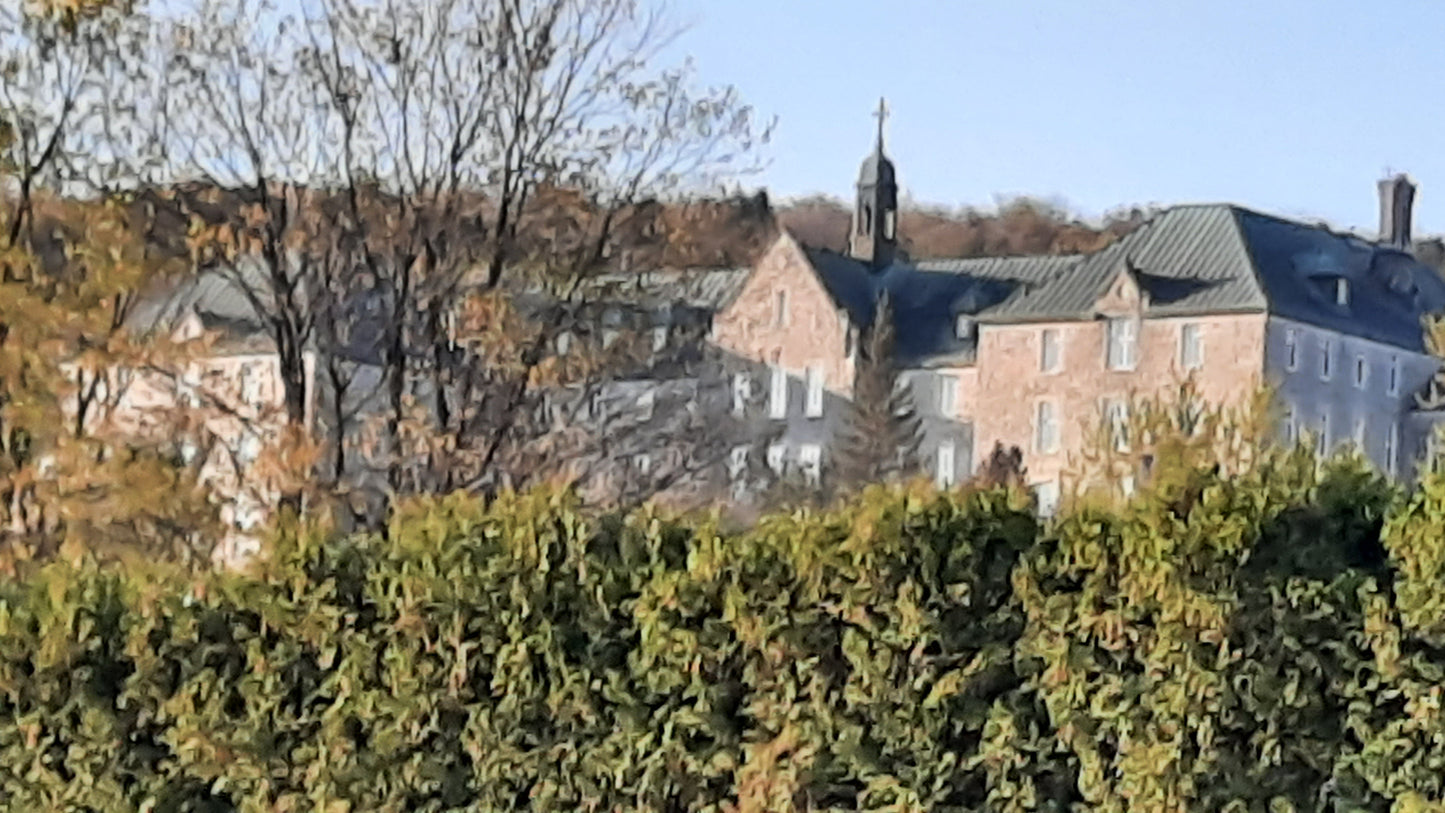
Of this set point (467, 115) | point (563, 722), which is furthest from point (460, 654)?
point (467, 115)

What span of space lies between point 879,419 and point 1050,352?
15.1ft

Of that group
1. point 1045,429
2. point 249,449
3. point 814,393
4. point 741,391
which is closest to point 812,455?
point 741,391

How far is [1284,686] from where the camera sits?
6.16 meters

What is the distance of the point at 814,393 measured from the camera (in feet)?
143

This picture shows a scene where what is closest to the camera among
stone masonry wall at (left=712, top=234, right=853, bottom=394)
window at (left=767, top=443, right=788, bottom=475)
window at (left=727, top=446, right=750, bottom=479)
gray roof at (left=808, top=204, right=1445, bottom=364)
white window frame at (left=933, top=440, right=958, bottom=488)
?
window at (left=727, top=446, right=750, bottom=479)

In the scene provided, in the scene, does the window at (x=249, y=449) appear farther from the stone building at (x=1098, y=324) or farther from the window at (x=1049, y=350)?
the window at (x=1049, y=350)

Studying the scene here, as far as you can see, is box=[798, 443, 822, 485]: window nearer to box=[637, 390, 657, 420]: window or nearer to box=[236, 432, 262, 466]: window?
box=[637, 390, 657, 420]: window

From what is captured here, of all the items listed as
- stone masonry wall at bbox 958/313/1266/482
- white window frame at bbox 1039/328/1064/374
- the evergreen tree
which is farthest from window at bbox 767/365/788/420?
white window frame at bbox 1039/328/1064/374

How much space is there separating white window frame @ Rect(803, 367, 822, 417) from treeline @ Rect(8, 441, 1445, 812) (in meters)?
34.3

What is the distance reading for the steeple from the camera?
4166cm

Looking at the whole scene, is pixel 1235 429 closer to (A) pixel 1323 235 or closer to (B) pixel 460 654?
(B) pixel 460 654

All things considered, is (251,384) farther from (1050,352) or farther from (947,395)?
(947,395)

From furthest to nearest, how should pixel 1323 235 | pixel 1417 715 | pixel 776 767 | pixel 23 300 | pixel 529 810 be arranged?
pixel 1323 235 < pixel 23 300 < pixel 529 810 < pixel 776 767 < pixel 1417 715

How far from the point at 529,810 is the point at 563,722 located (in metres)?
0.33
